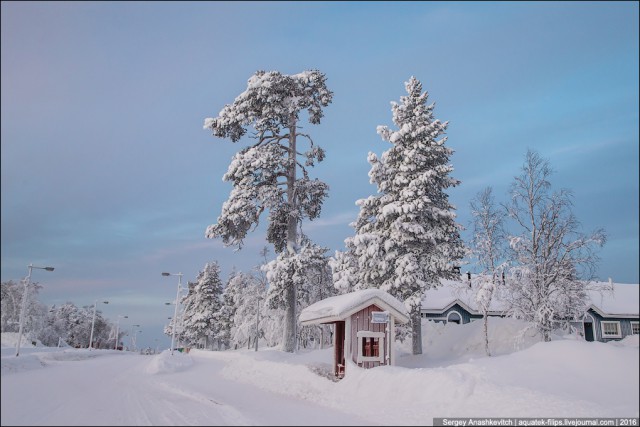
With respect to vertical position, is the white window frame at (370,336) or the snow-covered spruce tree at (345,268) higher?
the snow-covered spruce tree at (345,268)

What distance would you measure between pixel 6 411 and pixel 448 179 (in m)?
24.5

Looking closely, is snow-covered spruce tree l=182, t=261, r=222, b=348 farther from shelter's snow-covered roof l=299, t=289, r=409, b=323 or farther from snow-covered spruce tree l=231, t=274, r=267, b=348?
shelter's snow-covered roof l=299, t=289, r=409, b=323

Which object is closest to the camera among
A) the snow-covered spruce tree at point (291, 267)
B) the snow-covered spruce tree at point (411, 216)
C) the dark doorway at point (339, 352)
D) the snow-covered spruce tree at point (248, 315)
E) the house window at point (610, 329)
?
the dark doorway at point (339, 352)

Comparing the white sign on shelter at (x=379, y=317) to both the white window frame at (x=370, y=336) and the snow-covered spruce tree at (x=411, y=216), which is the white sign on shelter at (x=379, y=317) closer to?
the white window frame at (x=370, y=336)

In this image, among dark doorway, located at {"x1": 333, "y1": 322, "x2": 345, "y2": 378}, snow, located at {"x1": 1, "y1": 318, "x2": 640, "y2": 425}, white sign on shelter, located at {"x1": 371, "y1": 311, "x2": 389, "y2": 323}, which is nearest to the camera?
snow, located at {"x1": 1, "y1": 318, "x2": 640, "y2": 425}

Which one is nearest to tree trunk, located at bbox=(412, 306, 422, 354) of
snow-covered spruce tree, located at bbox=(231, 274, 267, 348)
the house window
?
the house window

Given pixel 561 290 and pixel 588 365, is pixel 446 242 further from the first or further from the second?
pixel 588 365

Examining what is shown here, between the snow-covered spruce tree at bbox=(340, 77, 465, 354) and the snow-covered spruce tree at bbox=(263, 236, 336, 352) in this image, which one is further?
the snow-covered spruce tree at bbox=(340, 77, 465, 354)

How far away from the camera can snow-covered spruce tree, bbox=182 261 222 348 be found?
62375 millimetres

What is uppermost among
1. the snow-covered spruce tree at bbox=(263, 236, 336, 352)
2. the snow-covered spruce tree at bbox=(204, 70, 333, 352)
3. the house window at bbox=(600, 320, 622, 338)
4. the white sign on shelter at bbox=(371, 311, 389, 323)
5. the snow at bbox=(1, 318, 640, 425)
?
the snow-covered spruce tree at bbox=(204, 70, 333, 352)

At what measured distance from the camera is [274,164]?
2523cm

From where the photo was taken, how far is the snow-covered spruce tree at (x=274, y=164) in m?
24.7

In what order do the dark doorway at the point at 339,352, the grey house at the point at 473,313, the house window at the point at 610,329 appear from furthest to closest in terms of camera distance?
1. the house window at the point at 610,329
2. the grey house at the point at 473,313
3. the dark doorway at the point at 339,352

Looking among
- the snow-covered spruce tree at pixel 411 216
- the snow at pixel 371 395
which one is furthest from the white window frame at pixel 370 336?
the snow-covered spruce tree at pixel 411 216
